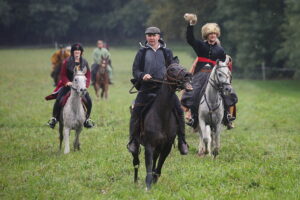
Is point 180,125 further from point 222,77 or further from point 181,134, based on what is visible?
point 222,77

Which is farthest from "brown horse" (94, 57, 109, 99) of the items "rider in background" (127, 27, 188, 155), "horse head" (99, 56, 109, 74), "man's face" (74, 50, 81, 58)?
"rider in background" (127, 27, 188, 155)

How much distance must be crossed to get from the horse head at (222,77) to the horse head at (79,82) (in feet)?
9.52

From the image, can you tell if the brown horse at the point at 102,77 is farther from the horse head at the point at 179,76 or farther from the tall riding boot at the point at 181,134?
the horse head at the point at 179,76

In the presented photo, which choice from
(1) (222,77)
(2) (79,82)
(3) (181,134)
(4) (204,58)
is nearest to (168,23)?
(4) (204,58)

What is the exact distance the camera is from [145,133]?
8781 mm

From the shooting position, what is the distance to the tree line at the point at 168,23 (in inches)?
1470

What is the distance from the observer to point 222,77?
11375 mm

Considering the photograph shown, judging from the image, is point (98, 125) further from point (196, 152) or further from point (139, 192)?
point (139, 192)

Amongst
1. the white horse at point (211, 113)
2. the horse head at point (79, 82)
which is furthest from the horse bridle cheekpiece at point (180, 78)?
the horse head at point (79, 82)

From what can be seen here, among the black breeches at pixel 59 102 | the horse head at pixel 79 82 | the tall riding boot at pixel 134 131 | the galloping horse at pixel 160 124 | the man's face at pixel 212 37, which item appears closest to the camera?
the galloping horse at pixel 160 124

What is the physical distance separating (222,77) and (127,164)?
2.62m

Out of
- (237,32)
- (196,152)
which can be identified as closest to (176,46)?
(237,32)

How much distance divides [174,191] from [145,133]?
1.06 meters

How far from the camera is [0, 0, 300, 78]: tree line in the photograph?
37.3 metres
